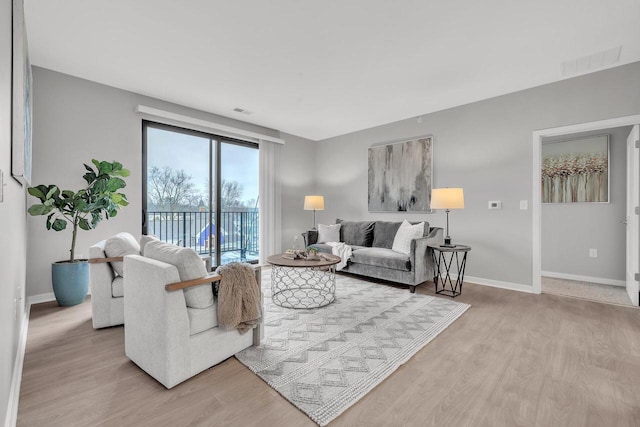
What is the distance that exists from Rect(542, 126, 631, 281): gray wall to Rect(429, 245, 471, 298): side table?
5.29 feet

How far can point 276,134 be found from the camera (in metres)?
5.71

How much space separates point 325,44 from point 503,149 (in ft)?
9.15

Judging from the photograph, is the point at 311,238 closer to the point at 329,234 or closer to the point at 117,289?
the point at 329,234

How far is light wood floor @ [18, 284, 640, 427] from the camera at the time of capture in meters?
1.49

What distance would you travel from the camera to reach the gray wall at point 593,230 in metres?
3.99

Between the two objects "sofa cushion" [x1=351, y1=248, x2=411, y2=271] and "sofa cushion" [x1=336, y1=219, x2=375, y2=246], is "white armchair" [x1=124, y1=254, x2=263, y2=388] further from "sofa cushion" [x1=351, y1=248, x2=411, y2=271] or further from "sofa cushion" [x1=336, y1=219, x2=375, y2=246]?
"sofa cushion" [x1=336, y1=219, x2=375, y2=246]

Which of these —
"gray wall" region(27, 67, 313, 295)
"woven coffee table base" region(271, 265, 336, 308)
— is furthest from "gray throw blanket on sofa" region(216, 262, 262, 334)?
"gray wall" region(27, 67, 313, 295)

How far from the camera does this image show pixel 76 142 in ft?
11.5

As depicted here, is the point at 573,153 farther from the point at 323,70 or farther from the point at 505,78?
the point at 323,70

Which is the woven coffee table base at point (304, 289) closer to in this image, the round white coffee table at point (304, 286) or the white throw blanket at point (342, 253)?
the round white coffee table at point (304, 286)

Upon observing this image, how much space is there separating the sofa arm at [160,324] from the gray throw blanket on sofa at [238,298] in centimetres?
23

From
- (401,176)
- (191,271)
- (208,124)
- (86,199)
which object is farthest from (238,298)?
(401,176)

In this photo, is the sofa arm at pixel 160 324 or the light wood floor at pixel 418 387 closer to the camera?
the light wood floor at pixel 418 387

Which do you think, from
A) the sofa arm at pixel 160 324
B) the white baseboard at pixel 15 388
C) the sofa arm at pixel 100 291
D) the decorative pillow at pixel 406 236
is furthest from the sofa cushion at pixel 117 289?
the decorative pillow at pixel 406 236
